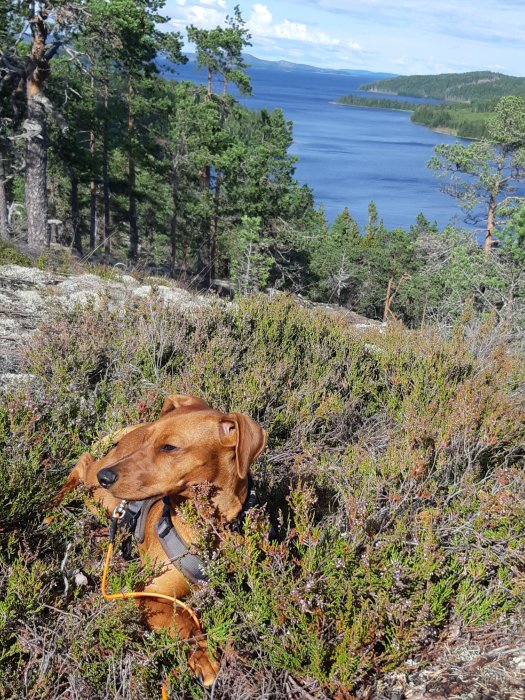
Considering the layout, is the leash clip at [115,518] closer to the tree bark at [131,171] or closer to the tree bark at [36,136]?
the tree bark at [36,136]

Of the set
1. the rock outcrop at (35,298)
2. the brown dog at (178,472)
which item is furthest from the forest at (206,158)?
the brown dog at (178,472)

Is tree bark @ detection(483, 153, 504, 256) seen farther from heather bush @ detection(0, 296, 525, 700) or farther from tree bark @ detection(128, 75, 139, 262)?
heather bush @ detection(0, 296, 525, 700)

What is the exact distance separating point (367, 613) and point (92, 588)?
138 centimetres

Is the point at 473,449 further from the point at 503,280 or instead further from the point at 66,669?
the point at 503,280

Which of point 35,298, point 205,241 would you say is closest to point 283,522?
point 35,298

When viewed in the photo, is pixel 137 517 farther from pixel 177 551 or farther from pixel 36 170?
pixel 36 170

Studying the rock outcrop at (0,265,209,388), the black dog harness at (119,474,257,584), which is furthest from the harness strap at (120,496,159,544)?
the rock outcrop at (0,265,209,388)

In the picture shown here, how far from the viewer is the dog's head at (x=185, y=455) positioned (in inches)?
101

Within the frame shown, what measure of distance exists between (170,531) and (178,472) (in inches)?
12.9

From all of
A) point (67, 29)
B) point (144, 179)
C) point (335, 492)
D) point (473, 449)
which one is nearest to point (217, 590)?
point (335, 492)

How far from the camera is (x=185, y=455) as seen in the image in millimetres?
2656

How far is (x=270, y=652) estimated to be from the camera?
218 centimetres

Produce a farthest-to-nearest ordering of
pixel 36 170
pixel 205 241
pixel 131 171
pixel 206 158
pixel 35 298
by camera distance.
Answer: pixel 205 241
pixel 131 171
pixel 206 158
pixel 36 170
pixel 35 298

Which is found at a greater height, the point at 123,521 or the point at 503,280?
the point at 123,521
